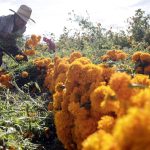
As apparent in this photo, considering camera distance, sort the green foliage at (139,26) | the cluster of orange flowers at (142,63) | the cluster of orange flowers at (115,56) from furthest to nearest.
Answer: the green foliage at (139,26) → the cluster of orange flowers at (115,56) → the cluster of orange flowers at (142,63)

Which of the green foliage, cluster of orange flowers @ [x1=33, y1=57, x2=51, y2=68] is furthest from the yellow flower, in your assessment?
the green foliage

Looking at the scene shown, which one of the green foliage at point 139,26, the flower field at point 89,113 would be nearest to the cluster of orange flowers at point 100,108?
the flower field at point 89,113

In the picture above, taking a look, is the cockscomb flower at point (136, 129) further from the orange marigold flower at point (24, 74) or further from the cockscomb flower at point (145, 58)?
the orange marigold flower at point (24, 74)

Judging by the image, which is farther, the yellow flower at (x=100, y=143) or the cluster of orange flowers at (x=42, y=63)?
the cluster of orange flowers at (x=42, y=63)

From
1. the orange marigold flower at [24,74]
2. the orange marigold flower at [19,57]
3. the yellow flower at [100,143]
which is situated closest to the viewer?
the yellow flower at [100,143]

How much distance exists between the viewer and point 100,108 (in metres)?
3.47

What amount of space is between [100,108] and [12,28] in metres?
7.09

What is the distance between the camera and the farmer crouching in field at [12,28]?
10.2m

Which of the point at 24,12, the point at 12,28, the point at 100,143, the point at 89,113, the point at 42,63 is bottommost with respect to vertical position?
the point at 89,113

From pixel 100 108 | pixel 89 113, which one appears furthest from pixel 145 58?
pixel 100 108

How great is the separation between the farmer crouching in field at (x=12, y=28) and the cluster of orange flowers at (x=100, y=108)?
429 cm

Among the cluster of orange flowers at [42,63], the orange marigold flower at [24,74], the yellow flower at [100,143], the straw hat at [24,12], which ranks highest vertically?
the straw hat at [24,12]

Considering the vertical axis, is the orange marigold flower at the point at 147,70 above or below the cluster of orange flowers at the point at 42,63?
above

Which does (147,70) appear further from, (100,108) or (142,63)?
(100,108)
